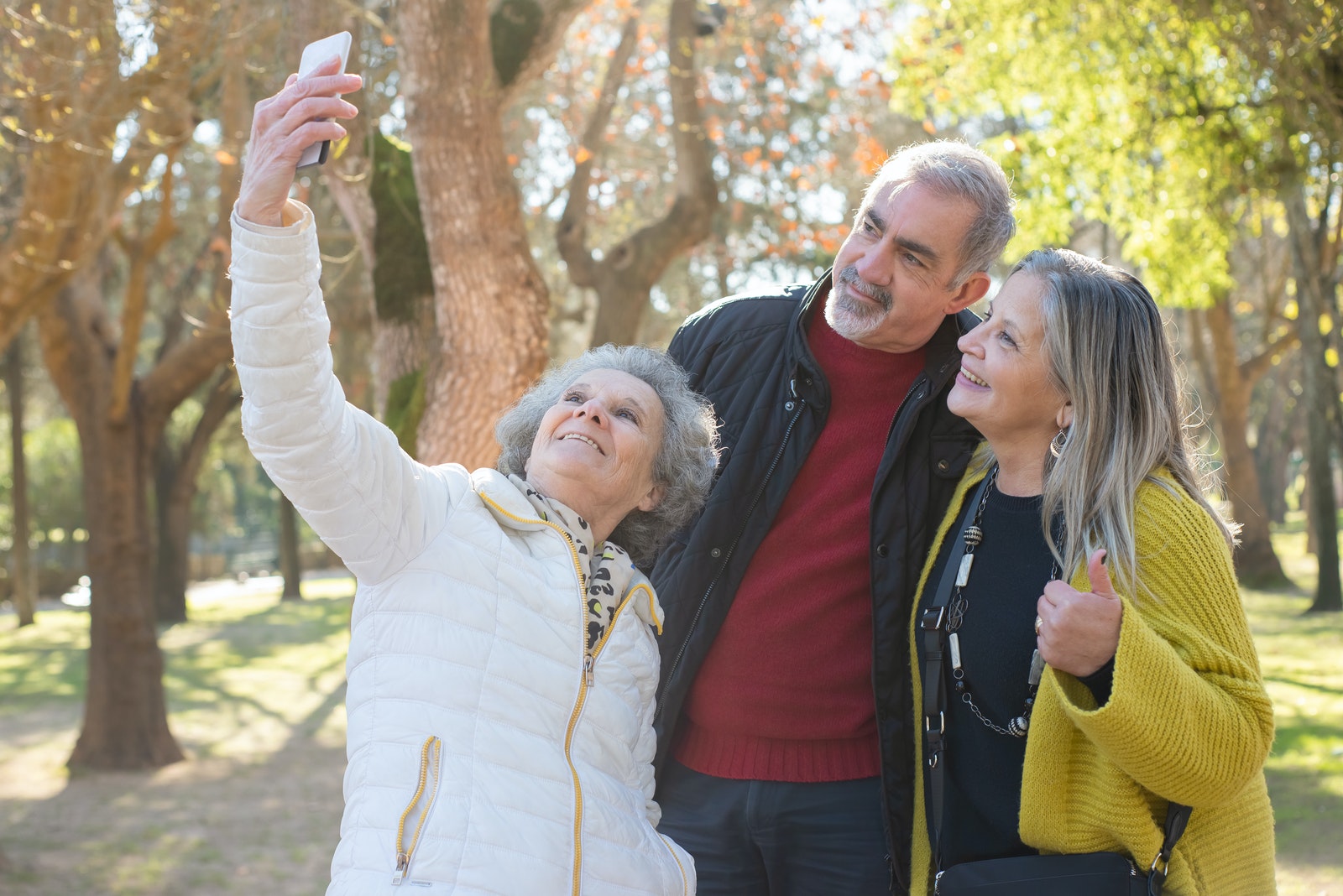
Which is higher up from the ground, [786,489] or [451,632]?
[786,489]

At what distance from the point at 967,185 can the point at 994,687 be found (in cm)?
136

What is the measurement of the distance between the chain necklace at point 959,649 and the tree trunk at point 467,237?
9.87 feet

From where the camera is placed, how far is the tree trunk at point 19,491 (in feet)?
61.6

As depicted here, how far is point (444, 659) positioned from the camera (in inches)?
87.0

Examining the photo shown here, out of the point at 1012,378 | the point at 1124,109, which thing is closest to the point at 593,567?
the point at 1012,378

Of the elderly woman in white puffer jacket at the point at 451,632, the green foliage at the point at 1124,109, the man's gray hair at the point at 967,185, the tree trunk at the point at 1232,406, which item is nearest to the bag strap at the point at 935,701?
the elderly woman in white puffer jacket at the point at 451,632

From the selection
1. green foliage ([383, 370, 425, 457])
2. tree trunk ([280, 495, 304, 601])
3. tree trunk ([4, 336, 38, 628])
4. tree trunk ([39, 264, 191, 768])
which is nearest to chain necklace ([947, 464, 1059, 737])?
green foliage ([383, 370, 425, 457])

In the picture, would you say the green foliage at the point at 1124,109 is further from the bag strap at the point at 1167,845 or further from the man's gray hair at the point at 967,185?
the bag strap at the point at 1167,845

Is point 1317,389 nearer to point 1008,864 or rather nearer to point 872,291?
point 872,291

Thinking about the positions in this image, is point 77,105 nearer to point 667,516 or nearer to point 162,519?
point 667,516

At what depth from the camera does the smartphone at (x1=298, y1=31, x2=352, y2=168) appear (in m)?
2.07

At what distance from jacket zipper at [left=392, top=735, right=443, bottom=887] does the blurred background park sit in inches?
65.4

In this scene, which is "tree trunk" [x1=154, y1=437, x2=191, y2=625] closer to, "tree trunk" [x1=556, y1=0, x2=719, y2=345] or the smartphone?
"tree trunk" [x1=556, y1=0, x2=719, y2=345]

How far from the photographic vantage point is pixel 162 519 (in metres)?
20.6
